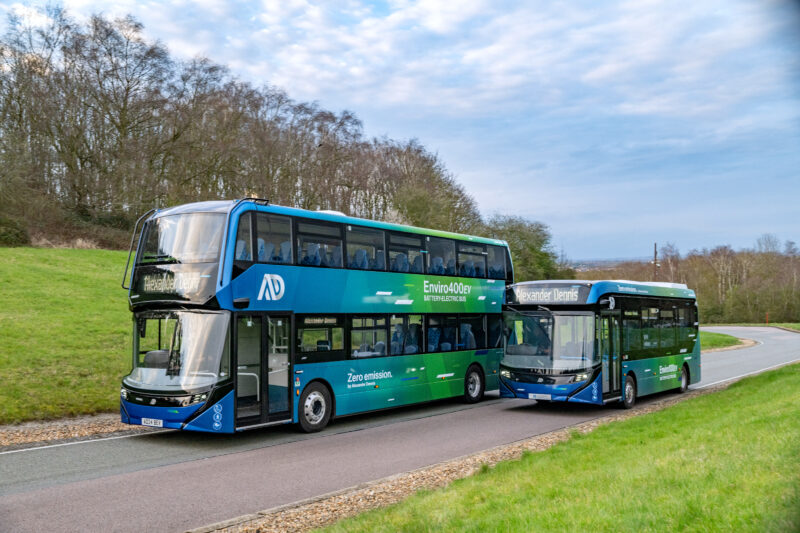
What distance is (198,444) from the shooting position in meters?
12.4

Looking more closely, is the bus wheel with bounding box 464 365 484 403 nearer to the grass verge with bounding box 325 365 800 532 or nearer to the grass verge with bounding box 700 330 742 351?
the grass verge with bounding box 325 365 800 532

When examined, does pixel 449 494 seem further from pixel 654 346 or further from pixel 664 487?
pixel 654 346

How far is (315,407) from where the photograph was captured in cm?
1380

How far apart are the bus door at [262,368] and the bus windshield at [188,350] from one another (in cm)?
33

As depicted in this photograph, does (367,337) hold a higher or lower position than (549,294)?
lower

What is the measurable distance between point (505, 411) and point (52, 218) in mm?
30727

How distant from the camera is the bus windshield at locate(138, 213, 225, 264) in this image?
12.2 meters

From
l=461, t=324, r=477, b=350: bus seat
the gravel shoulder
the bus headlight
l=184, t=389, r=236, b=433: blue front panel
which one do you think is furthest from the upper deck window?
the bus headlight

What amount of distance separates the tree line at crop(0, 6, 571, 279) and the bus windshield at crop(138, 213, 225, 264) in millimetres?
27278

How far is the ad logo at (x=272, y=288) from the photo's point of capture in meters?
12.7

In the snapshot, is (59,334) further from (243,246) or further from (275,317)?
(243,246)

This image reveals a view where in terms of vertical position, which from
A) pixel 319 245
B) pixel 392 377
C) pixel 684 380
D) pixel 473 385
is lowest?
pixel 684 380

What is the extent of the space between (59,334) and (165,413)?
10958mm

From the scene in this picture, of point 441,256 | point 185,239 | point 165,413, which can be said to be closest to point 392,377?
point 441,256
